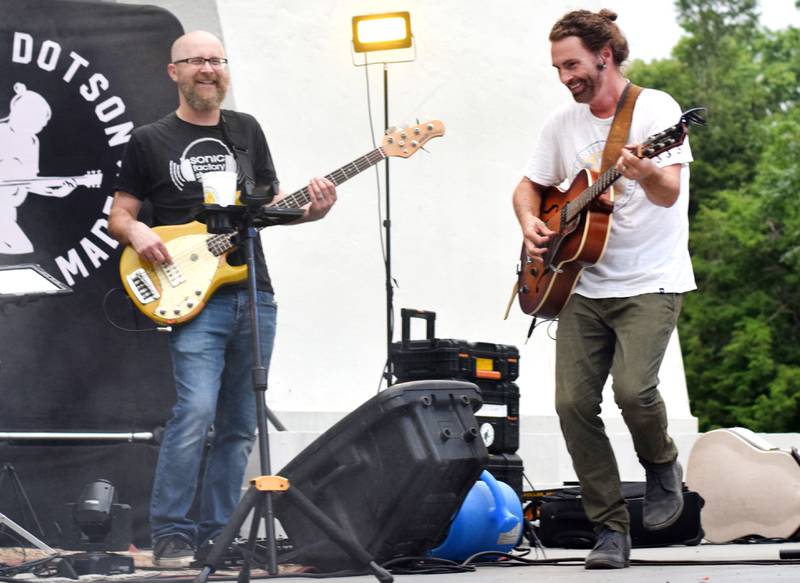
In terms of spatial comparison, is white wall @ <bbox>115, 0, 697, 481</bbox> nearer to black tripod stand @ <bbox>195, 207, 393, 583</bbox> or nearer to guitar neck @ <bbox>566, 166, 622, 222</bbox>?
guitar neck @ <bbox>566, 166, 622, 222</bbox>

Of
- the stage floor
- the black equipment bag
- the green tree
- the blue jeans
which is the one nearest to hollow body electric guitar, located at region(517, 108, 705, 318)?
the stage floor

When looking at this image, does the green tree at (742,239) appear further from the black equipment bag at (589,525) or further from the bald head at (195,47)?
the bald head at (195,47)

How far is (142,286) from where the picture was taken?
17.7ft

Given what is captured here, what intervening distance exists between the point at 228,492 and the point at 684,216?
2172 millimetres

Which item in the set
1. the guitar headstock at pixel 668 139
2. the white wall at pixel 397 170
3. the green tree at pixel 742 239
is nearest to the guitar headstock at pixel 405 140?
the guitar headstock at pixel 668 139

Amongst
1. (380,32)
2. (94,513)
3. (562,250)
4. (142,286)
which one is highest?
(380,32)

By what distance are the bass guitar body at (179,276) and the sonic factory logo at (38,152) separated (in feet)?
5.35

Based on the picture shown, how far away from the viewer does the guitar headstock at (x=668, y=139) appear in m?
4.47

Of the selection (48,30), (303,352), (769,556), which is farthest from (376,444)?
(303,352)

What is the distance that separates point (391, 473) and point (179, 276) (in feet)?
4.43

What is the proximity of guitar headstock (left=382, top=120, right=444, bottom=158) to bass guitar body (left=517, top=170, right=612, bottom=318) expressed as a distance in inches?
39.5

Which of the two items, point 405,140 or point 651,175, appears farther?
point 405,140

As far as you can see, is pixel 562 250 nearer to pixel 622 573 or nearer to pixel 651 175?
pixel 651 175

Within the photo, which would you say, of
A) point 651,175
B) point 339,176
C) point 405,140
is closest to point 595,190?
point 651,175
